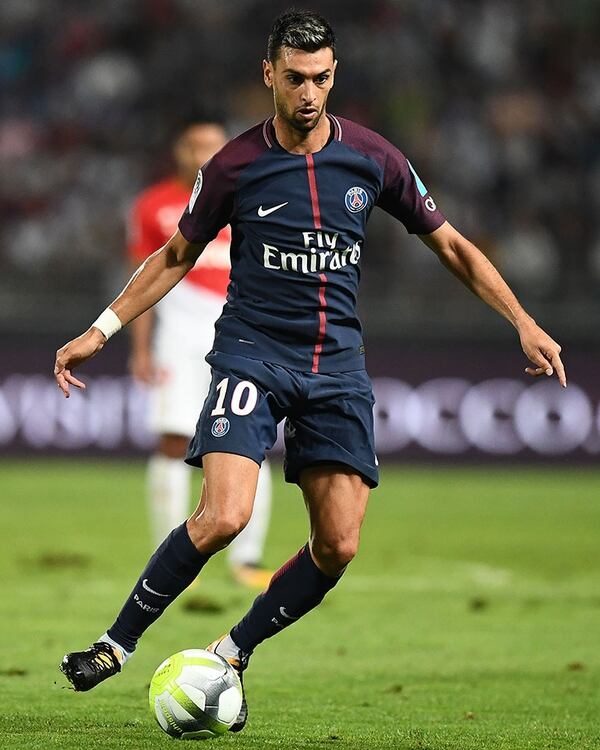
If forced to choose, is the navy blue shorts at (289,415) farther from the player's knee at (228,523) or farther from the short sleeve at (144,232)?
the short sleeve at (144,232)

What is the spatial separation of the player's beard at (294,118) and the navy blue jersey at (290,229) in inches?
4.1

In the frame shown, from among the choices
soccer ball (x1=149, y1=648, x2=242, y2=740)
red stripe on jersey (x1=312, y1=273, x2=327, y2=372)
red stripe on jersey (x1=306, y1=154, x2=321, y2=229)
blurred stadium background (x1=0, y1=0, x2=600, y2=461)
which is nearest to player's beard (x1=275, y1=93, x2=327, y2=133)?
red stripe on jersey (x1=306, y1=154, x2=321, y2=229)

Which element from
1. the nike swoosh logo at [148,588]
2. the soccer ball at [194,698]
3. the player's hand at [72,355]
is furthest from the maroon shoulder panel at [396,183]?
the soccer ball at [194,698]

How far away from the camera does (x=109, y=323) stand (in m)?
4.92

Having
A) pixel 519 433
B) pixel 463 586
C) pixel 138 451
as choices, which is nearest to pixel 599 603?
pixel 463 586

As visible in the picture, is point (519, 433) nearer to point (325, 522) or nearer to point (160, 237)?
point (160, 237)

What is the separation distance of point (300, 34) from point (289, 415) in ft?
4.10

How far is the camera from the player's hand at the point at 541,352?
4.88 m

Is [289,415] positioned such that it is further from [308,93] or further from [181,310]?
[181,310]

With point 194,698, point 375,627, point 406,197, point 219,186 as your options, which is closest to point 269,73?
point 219,186

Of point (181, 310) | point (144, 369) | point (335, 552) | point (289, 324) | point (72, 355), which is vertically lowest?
point (335, 552)

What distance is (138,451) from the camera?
46.3 feet

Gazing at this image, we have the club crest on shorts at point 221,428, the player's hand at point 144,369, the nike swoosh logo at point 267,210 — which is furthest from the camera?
the player's hand at point 144,369

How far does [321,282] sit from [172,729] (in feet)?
5.01
